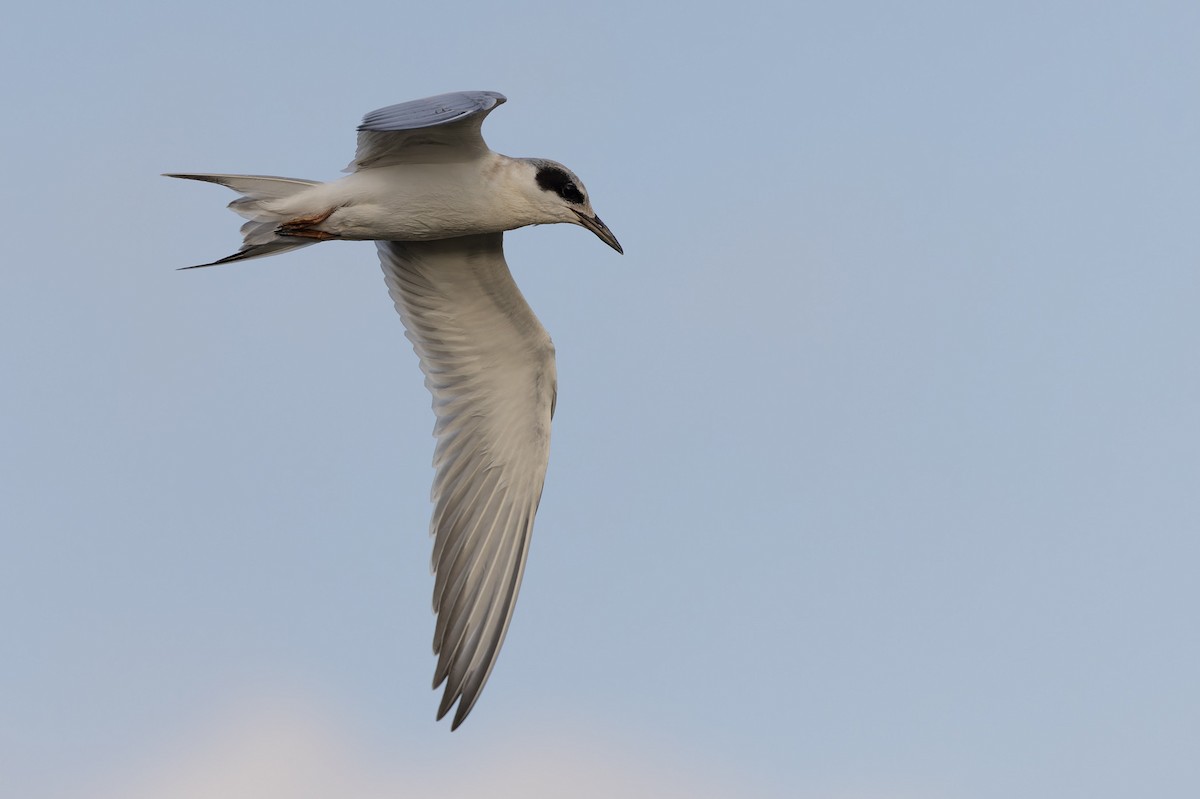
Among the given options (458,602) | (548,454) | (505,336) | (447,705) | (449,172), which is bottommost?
(447,705)

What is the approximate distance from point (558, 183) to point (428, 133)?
1.05 m

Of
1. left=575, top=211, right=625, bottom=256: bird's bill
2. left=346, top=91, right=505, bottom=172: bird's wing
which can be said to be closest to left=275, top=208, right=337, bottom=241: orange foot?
left=346, top=91, right=505, bottom=172: bird's wing

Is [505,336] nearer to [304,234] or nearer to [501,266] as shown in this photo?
[501,266]

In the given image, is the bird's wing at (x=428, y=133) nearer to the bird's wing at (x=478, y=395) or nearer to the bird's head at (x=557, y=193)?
the bird's head at (x=557, y=193)

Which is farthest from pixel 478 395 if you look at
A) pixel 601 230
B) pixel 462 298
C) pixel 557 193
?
pixel 557 193

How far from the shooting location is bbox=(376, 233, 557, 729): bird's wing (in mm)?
11414

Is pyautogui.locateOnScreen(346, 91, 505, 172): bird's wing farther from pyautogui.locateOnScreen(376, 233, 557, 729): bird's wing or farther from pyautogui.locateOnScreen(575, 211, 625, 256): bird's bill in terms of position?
pyautogui.locateOnScreen(376, 233, 557, 729): bird's wing

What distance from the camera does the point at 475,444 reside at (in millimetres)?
11852

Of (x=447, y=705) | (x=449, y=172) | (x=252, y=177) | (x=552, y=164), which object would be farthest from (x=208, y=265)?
(x=447, y=705)

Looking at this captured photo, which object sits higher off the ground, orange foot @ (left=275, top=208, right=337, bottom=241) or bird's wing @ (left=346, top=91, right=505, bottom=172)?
bird's wing @ (left=346, top=91, right=505, bottom=172)

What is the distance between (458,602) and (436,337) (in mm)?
2208

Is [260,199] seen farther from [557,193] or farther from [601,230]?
[601,230]

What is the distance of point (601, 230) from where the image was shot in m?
10.9

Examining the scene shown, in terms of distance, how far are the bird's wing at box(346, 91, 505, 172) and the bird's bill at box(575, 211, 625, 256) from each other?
3.24ft
